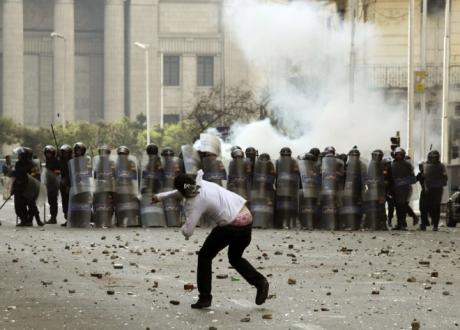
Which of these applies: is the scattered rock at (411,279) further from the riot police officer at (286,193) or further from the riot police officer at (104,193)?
the riot police officer at (104,193)

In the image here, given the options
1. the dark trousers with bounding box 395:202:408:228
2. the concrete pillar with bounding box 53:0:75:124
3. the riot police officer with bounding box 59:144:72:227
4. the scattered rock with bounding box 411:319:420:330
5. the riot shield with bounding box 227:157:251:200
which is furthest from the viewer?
the concrete pillar with bounding box 53:0:75:124

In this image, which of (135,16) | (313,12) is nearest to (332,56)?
(313,12)

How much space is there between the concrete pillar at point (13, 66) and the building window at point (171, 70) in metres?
9.87

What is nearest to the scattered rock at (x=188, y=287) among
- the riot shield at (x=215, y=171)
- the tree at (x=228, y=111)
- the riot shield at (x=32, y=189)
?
the riot shield at (x=215, y=171)

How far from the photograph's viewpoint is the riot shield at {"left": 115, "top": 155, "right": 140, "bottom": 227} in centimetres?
2838

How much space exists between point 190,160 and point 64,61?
80.0 metres

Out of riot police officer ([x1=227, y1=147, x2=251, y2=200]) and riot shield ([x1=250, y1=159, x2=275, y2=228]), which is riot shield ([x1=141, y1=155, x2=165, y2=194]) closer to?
riot police officer ([x1=227, y1=147, x2=251, y2=200])

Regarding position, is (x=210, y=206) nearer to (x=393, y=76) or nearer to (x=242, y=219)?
(x=242, y=219)

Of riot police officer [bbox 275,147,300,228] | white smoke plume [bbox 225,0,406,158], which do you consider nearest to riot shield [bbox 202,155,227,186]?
riot police officer [bbox 275,147,300,228]

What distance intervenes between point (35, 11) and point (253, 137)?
62.7 meters

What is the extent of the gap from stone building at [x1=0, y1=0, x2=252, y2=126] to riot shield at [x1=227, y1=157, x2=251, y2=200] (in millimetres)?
77011

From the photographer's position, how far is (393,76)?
5425 centimetres

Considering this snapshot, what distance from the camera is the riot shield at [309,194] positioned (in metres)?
28.3

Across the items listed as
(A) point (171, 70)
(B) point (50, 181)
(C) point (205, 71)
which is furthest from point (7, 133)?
(B) point (50, 181)
